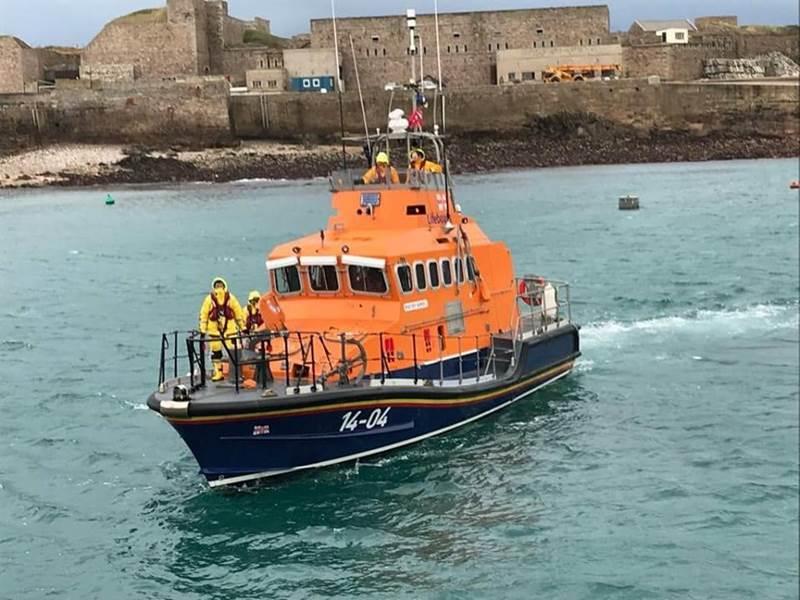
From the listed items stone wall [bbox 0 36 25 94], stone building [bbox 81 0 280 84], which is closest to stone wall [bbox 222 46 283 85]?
stone building [bbox 81 0 280 84]

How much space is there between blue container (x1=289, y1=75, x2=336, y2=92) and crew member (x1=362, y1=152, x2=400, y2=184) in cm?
5433

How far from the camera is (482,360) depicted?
12.8 metres

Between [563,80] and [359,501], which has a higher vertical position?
[563,80]

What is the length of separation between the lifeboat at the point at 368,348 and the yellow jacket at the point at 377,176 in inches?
4.8

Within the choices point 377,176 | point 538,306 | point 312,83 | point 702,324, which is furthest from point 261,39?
point 377,176

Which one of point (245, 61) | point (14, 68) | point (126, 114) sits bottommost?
point (126, 114)

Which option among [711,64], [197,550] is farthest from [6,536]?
[711,64]

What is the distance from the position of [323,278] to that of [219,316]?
1.68 metres

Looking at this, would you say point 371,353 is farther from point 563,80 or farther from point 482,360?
point 563,80

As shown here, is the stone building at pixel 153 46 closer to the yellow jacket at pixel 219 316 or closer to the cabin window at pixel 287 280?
the cabin window at pixel 287 280

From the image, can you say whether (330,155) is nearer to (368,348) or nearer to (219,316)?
(368,348)

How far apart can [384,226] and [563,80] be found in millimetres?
54584

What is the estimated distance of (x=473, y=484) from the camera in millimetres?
10469

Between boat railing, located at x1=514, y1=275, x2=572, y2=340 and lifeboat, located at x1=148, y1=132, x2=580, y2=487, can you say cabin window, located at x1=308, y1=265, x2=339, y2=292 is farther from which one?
boat railing, located at x1=514, y1=275, x2=572, y2=340
